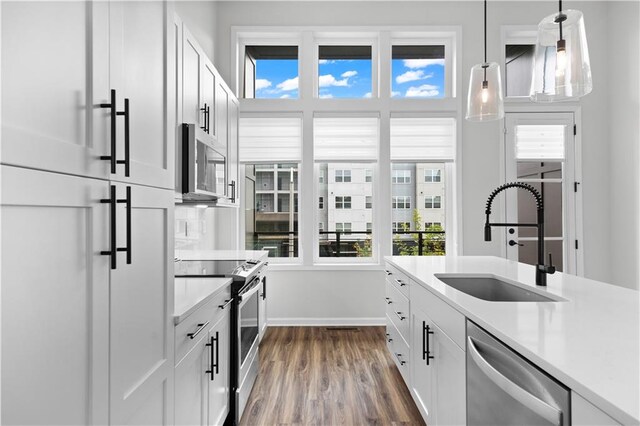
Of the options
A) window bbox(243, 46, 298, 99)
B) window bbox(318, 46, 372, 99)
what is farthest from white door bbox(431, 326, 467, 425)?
window bbox(243, 46, 298, 99)

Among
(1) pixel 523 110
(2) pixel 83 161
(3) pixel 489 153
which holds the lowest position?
(2) pixel 83 161

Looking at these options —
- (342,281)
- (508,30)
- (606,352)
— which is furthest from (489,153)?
(606,352)

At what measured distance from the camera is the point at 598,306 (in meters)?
1.36

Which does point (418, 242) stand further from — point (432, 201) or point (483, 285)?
point (483, 285)

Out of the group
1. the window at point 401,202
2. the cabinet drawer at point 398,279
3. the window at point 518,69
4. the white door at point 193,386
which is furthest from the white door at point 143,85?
the window at point 518,69

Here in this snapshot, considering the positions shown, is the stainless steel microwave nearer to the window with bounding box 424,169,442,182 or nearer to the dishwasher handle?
the dishwasher handle

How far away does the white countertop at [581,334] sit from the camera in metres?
0.73

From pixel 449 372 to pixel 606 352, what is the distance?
28.8 inches

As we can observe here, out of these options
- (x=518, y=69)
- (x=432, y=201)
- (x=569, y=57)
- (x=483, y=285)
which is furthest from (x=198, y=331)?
(x=518, y=69)

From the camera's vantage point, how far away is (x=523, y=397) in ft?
3.01

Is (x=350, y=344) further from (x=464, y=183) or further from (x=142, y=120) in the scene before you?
(x=142, y=120)

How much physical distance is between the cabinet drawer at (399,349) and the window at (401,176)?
5.97 feet

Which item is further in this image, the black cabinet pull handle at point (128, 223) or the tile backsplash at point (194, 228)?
the tile backsplash at point (194, 228)

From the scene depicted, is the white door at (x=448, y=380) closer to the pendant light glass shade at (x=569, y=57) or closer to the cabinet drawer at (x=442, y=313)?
the cabinet drawer at (x=442, y=313)
